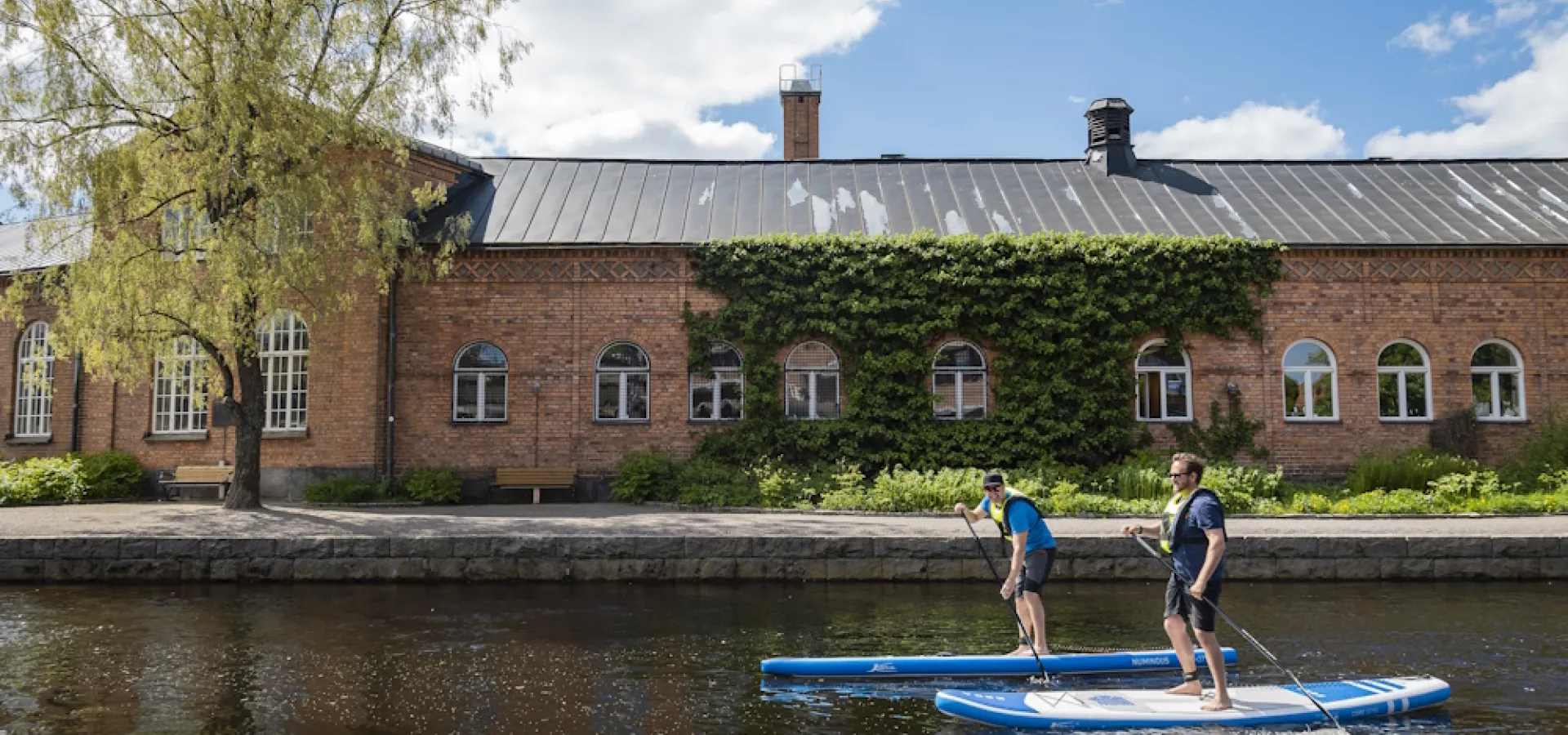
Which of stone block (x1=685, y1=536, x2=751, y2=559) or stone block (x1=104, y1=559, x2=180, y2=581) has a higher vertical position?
stone block (x1=685, y1=536, x2=751, y2=559)

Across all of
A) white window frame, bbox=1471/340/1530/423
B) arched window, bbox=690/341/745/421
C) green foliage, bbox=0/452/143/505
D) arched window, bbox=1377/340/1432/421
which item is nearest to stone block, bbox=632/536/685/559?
arched window, bbox=690/341/745/421

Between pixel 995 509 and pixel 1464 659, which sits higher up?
pixel 995 509

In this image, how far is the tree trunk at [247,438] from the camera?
612 inches

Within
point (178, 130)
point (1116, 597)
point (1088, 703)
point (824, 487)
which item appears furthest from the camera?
point (824, 487)

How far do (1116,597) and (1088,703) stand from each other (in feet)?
14.9

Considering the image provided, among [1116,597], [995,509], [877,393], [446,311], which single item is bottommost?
[1116,597]

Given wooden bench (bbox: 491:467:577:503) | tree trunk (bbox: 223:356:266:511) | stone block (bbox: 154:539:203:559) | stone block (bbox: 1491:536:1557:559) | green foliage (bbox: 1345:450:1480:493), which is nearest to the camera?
stone block (bbox: 1491:536:1557:559)

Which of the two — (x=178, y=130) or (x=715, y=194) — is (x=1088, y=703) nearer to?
(x=178, y=130)

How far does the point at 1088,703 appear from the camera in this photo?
21.9ft

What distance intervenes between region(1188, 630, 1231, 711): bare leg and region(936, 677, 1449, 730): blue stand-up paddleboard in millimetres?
50

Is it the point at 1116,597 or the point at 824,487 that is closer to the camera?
the point at 1116,597

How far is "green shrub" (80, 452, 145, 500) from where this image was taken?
1856 cm

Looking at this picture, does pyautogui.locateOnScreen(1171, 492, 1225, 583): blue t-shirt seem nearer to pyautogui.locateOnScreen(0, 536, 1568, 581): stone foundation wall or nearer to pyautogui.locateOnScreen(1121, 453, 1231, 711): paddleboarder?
pyautogui.locateOnScreen(1121, 453, 1231, 711): paddleboarder

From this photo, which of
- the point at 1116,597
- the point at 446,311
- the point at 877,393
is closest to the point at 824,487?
the point at 877,393
